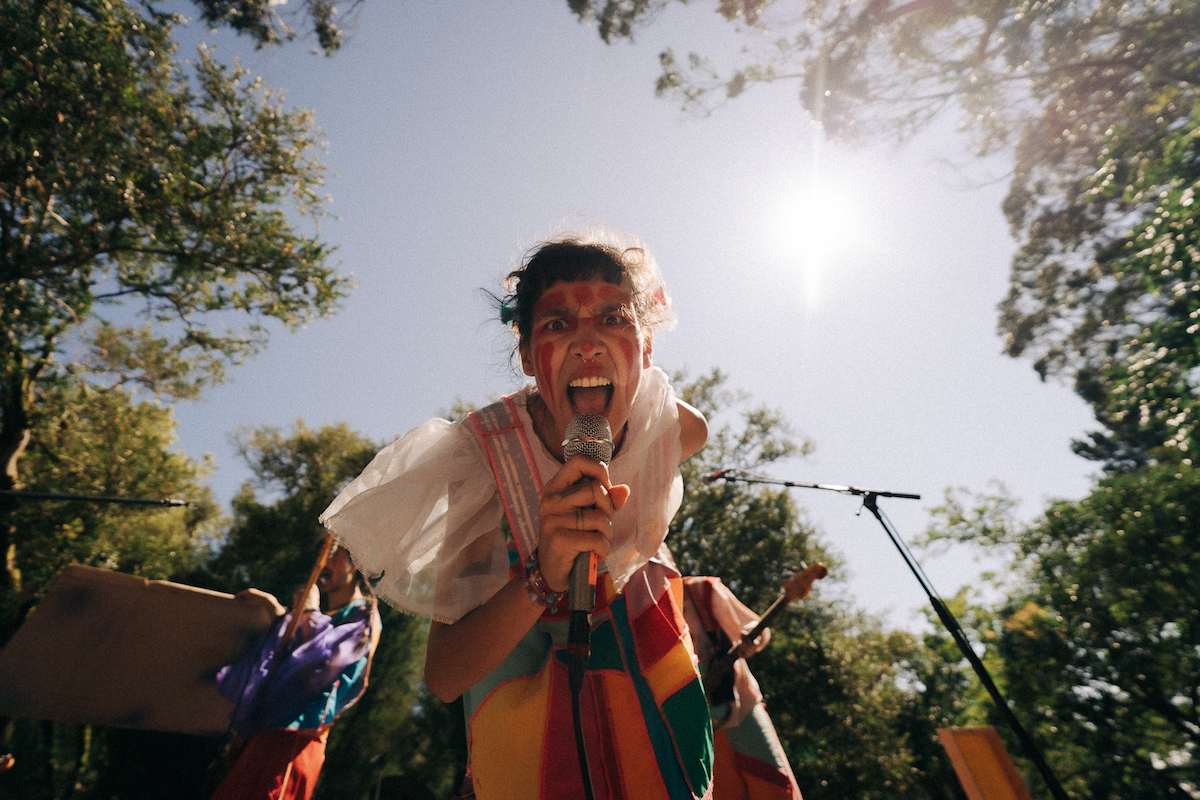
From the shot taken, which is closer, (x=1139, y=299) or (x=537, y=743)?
(x=537, y=743)

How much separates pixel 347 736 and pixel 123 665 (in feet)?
36.9

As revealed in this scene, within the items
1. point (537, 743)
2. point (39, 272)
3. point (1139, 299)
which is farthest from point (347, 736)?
point (1139, 299)

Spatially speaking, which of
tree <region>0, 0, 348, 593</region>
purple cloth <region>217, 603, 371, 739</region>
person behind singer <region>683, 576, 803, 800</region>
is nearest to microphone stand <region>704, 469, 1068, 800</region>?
person behind singer <region>683, 576, 803, 800</region>

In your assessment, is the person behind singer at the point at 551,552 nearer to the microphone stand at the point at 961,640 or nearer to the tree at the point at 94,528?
the microphone stand at the point at 961,640

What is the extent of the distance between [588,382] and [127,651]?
5915mm

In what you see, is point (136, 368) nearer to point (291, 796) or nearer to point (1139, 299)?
point (291, 796)

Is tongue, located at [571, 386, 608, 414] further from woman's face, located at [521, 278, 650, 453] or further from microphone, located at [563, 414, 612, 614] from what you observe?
microphone, located at [563, 414, 612, 614]

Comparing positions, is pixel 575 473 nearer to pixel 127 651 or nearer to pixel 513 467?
pixel 513 467

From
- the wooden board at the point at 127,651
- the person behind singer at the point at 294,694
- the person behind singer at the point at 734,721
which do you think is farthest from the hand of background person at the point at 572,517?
the wooden board at the point at 127,651

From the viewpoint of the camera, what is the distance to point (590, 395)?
1721 mm

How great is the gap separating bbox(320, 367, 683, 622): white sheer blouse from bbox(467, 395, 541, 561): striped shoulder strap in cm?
4

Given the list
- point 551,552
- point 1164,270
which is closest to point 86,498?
point 551,552

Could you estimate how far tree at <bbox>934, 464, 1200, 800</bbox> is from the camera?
350 inches

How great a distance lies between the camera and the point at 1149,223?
6.88 metres
